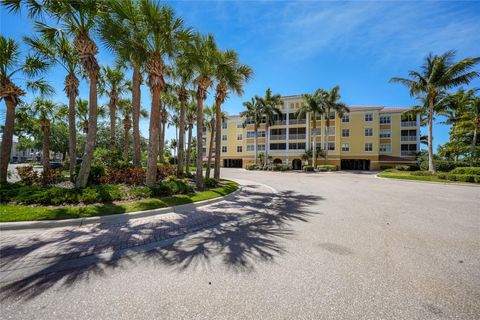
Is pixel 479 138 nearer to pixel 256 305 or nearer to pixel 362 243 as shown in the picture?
pixel 362 243

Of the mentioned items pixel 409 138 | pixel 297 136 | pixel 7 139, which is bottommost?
pixel 7 139

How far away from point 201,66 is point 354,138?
40.7 metres

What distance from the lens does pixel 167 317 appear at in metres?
2.68

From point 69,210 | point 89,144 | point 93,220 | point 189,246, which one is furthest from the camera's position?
point 89,144

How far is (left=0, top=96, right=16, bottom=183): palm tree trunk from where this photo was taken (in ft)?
34.3

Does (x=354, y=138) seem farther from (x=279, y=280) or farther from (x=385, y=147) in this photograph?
(x=279, y=280)

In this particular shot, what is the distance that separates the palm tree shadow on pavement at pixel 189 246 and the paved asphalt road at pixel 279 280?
1.2 inches

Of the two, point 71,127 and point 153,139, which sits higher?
point 71,127

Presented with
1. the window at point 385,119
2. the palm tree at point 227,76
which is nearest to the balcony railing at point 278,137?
the window at point 385,119

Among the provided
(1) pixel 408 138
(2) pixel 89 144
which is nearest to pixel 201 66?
(2) pixel 89 144

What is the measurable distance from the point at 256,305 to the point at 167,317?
1.19m

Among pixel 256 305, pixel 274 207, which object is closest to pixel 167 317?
pixel 256 305

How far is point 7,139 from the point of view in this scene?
10711 mm

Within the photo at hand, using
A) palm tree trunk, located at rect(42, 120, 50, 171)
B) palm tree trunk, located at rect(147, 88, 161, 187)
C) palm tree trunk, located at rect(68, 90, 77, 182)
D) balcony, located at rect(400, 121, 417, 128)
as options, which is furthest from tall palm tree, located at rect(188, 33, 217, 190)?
balcony, located at rect(400, 121, 417, 128)
